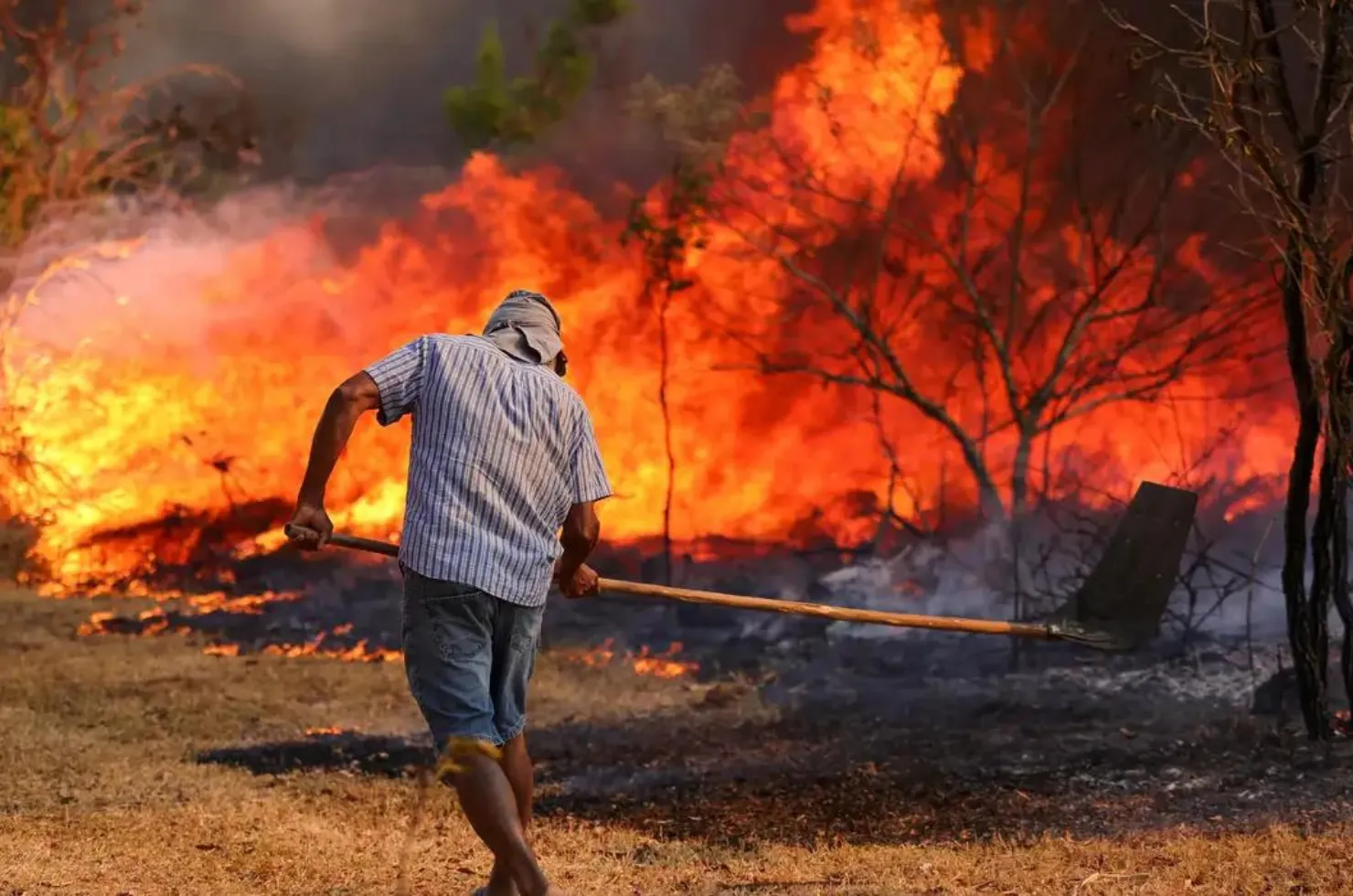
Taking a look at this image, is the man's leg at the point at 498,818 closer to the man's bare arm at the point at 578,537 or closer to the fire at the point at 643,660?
the man's bare arm at the point at 578,537

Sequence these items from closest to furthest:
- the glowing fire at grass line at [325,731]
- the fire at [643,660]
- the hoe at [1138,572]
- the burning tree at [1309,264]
Result: the hoe at [1138,572] < the burning tree at [1309,264] < the glowing fire at grass line at [325,731] < the fire at [643,660]

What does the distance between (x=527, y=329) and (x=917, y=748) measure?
Answer: 4191 mm

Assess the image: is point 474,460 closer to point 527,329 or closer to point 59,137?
point 527,329

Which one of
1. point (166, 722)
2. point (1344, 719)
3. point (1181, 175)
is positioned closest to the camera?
point (1344, 719)

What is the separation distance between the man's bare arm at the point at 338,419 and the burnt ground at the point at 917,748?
2684 millimetres

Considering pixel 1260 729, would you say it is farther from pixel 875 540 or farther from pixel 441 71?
pixel 441 71

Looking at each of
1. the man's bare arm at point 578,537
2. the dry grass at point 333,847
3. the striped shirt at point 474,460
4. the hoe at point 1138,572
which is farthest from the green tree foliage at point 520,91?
the striped shirt at point 474,460

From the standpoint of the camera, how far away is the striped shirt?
163 inches

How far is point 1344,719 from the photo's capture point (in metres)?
7.14

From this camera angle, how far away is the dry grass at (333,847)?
4.91 metres

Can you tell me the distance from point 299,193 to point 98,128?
2097 mm

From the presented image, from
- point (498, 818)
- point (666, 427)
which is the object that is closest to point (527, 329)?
point (498, 818)

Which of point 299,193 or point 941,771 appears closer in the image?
point 941,771

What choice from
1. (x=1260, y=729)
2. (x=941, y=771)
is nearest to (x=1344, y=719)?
(x=1260, y=729)
